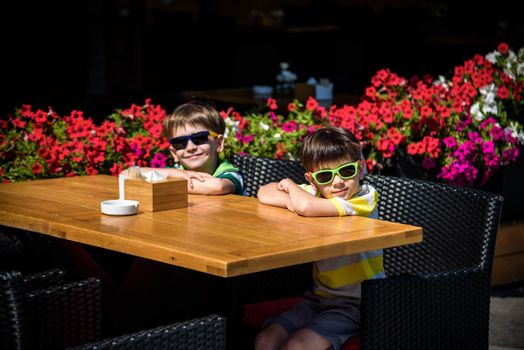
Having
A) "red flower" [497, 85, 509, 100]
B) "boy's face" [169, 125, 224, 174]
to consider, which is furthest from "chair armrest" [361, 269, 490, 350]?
"red flower" [497, 85, 509, 100]

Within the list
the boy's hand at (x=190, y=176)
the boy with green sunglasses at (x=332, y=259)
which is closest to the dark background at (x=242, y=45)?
the boy's hand at (x=190, y=176)

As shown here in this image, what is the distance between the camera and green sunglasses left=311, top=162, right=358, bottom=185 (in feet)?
10.2

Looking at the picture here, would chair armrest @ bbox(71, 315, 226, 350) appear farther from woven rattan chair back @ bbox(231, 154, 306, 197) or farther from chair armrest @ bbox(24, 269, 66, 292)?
woven rattan chair back @ bbox(231, 154, 306, 197)

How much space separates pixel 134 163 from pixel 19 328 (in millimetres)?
1956

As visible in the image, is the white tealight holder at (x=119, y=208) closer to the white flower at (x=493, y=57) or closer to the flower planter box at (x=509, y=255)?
the flower planter box at (x=509, y=255)

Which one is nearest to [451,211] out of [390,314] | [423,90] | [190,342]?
[390,314]

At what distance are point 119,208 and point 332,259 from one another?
2.30ft

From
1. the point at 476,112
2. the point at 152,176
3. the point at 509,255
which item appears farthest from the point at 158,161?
the point at 509,255

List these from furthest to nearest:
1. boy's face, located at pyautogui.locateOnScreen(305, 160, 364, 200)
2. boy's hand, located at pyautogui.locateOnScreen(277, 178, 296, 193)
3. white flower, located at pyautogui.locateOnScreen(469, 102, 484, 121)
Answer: white flower, located at pyautogui.locateOnScreen(469, 102, 484, 121)
boy's hand, located at pyautogui.locateOnScreen(277, 178, 296, 193)
boy's face, located at pyautogui.locateOnScreen(305, 160, 364, 200)

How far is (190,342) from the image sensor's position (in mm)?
2576

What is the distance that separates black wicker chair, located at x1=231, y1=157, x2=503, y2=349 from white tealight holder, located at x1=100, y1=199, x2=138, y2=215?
71cm

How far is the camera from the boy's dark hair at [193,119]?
3.79 meters

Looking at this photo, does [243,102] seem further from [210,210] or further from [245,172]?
[210,210]

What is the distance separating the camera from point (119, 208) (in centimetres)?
306
